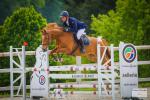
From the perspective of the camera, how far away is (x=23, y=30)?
64.7 ft

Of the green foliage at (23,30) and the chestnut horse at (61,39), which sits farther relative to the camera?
the green foliage at (23,30)

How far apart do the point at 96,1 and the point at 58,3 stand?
14.4ft

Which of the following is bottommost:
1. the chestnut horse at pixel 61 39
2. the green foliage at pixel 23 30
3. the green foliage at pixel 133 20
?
the chestnut horse at pixel 61 39

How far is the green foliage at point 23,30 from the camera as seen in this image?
1967 cm

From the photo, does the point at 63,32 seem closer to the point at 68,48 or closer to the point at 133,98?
the point at 68,48

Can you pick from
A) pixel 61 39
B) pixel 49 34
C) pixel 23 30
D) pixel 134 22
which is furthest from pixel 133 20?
pixel 49 34

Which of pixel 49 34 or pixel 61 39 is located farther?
pixel 61 39

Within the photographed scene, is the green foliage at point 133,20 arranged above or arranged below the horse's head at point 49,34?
above

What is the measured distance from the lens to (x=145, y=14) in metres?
Answer: 28.6

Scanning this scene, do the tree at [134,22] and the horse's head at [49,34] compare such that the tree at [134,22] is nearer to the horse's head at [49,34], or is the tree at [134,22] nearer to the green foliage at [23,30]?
the green foliage at [23,30]

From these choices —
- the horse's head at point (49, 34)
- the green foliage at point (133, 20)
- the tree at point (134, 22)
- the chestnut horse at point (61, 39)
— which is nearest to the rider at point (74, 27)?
the chestnut horse at point (61, 39)

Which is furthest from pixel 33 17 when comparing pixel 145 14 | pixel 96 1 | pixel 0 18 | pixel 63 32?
pixel 96 1

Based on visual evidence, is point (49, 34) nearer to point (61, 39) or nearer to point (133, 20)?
point (61, 39)

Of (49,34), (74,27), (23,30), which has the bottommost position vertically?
(49,34)
